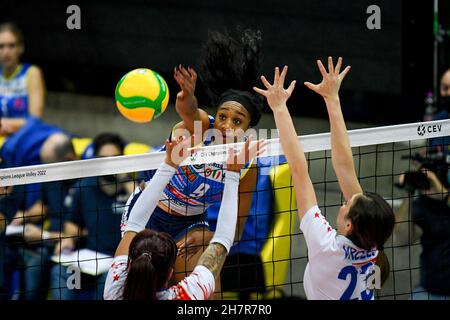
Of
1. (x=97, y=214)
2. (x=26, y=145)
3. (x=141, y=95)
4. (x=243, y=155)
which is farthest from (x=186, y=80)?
(x=26, y=145)

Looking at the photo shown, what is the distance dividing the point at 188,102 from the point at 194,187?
1.44 feet

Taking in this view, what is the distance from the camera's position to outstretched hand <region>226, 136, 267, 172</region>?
4469mm

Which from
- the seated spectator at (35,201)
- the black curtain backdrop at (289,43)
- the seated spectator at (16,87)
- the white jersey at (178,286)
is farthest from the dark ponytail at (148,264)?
the black curtain backdrop at (289,43)

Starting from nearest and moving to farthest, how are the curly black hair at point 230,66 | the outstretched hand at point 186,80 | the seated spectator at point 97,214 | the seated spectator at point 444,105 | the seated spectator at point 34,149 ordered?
the outstretched hand at point 186,80
the curly black hair at point 230,66
the seated spectator at point 97,214
the seated spectator at point 444,105
the seated spectator at point 34,149

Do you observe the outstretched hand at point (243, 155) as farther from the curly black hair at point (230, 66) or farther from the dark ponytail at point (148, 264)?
the curly black hair at point (230, 66)

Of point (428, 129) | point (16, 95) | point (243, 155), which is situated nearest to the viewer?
point (243, 155)

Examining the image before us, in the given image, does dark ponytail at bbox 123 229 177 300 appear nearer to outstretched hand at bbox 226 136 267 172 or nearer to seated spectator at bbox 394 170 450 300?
outstretched hand at bbox 226 136 267 172

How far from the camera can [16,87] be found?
291 inches

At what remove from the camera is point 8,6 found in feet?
28.3

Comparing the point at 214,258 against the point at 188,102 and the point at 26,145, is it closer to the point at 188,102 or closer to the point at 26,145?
the point at 188,102

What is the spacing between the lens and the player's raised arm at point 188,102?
16.7ft

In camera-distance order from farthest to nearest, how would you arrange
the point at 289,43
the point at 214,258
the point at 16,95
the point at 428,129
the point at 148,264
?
the point at 289,43
the point at 16,95
the point at 428,129
the point at 214,258
the point at 148,264

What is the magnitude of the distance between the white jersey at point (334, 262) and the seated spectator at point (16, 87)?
141 inches
